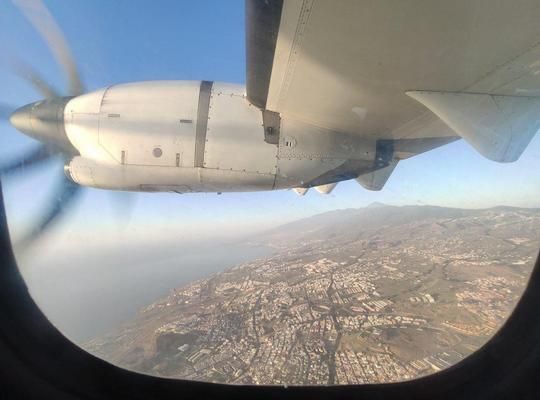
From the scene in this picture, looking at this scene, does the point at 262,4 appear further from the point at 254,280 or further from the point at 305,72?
the point at 254,280

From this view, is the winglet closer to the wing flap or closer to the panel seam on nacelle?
the wing flap

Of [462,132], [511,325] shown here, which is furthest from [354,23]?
[511,325]

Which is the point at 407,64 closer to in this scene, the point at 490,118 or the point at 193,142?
the point at 490,118

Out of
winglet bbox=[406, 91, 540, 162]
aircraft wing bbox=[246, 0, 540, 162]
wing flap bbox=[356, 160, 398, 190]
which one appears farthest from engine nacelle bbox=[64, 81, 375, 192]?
winglet bbox=[406, 91, 540, 162]

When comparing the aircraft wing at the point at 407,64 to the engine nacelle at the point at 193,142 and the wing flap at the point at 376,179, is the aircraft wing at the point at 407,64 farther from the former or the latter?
the wing flap at the point at 376,179

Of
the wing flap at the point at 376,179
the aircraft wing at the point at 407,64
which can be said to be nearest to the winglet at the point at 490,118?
the aircraft wing at the point at 407,64

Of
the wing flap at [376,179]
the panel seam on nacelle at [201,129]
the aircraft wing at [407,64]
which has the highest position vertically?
the aircraft wing at [407,64]

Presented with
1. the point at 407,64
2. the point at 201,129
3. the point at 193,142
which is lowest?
the point at 193,142

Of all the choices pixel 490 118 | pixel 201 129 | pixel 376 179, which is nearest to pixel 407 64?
pixel 490 118
